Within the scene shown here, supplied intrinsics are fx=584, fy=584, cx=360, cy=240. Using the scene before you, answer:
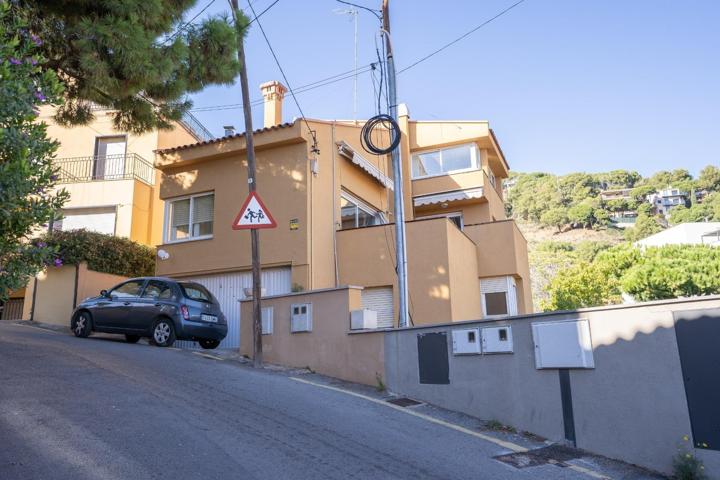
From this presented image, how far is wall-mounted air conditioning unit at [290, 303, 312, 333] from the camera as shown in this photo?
35.2ft

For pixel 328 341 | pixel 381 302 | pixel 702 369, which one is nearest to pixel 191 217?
pixel 381 302

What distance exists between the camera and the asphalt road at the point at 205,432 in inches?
204

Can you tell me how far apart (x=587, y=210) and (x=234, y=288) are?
257 feet

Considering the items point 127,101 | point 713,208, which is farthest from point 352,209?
point 713,208

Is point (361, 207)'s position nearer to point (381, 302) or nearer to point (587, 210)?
point (381, 302)

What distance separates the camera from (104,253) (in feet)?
56.9

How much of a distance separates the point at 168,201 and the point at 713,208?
Result: 86.9 m

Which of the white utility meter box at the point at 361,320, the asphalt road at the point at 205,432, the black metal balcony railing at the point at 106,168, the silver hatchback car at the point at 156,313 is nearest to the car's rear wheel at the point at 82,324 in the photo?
the silver hatchback car at the point at 156,313

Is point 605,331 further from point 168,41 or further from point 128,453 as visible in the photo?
point 168,41

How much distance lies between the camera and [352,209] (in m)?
17.0

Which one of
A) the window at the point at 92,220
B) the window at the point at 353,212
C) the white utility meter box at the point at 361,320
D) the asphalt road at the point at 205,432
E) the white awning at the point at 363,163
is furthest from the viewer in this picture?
the window at the point at 92,220

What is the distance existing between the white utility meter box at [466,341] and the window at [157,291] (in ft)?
22.4

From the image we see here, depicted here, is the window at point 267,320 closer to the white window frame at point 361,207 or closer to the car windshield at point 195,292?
the car windshield at point 195,292

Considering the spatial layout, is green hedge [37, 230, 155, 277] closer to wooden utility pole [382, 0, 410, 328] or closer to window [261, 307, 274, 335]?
window [261, 307, 274, 335]
